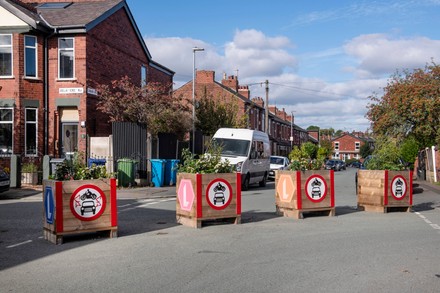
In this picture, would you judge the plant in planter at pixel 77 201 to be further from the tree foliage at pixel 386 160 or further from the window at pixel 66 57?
the window at pixel 66 57

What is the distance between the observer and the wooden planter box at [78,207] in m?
8.71

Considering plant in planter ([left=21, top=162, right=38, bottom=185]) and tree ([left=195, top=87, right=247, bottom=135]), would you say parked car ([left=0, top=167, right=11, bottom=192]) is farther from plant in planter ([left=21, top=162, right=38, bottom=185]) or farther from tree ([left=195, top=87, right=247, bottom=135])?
tree ([left=195, top=87, right=247, bottom=135])

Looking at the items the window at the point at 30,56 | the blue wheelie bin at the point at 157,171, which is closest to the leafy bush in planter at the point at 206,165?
the blue wheelie bin at the point at 157,171

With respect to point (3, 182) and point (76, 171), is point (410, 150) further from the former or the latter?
point (76, 171)

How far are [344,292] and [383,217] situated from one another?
7087mm

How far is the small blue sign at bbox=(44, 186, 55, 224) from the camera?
882 cm

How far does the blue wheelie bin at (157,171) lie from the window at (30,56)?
7194mm

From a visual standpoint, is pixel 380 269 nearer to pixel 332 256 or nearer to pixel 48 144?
pixel 332 256

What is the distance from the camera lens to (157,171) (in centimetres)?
2142

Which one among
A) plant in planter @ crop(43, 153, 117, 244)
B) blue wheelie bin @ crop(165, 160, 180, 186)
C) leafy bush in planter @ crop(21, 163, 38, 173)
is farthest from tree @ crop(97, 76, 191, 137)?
plant in planter @ crop(43, 153, 117, 244)

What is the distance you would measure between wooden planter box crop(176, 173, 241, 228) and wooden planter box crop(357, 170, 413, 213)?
14.4ft

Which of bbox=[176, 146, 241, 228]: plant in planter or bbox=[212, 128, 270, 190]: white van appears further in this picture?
bbox=[212, 128, 270, 190]: white van

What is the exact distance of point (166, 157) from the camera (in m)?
23.5

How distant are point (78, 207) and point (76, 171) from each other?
76 centimetres
